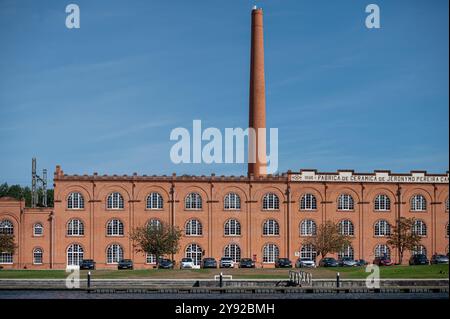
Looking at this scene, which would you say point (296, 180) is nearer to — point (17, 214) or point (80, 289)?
point (17, 214)

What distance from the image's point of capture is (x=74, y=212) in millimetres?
107062

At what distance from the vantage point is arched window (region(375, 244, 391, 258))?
111 metres

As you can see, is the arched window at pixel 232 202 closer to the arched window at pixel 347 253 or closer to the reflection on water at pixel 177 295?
the arched window at pixel 347 253

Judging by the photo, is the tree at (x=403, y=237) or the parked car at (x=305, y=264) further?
the tree at (x=403, y=237)

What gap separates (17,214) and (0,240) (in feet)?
13.2

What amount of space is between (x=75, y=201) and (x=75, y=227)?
2.77 meters

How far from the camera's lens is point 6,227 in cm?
10631

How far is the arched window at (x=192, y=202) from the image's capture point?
108744 millimetres

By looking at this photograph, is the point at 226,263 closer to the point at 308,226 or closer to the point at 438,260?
the point at 308,226

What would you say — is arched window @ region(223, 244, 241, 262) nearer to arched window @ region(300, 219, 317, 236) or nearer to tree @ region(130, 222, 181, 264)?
tree @ region(130, 222, 181, 264)

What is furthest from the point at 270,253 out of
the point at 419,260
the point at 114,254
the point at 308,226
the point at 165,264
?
the point at 419,260

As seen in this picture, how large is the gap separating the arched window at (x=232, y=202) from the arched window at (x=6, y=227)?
22.4m

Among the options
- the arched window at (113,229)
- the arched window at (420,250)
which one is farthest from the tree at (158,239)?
the arched window at (420,250)
